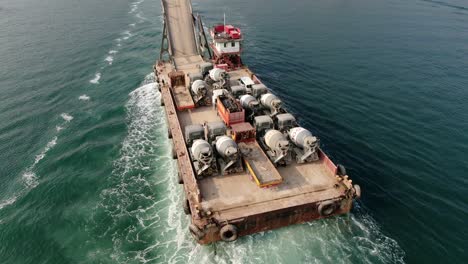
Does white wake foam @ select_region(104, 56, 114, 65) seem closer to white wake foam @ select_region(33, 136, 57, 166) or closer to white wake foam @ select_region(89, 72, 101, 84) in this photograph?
white wake foam @ select_region(89, 72, 101, 84)

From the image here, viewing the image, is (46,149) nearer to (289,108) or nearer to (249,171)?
(249,171)

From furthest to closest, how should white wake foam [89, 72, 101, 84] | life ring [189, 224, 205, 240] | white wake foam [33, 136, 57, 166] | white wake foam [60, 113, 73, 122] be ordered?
white wake foam [89, 72, 101, 84] < white wake foam [60, 113, 73, 122] < white wake foam [33, 136, 57, 166] < life ring [189, 224, 205, 240]

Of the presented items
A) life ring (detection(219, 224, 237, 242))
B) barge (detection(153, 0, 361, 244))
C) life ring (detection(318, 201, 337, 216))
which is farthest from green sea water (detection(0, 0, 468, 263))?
barge (detection(153, 0, 361, 244))

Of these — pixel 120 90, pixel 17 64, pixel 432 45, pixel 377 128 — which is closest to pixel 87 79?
pixel 120 90

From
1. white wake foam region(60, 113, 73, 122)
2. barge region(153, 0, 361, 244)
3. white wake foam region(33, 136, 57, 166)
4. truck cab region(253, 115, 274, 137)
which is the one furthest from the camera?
white wake foam region(60, 113, 73, 122)

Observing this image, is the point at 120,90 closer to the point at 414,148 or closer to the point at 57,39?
the point at 57,39
